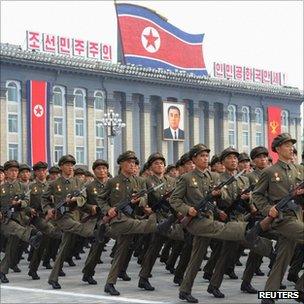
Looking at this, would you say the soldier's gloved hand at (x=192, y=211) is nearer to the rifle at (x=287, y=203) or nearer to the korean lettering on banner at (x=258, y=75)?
the rifle at (x=287, y=203)

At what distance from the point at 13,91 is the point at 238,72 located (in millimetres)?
20218

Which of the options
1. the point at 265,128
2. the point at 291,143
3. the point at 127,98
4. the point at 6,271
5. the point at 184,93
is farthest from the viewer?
the point at 265,128

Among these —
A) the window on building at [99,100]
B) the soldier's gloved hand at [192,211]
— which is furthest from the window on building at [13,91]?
the soldier's gloved hand at [192,211]

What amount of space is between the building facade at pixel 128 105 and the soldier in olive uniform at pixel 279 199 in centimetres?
3697

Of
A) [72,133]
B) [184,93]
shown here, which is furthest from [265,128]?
[72,133]

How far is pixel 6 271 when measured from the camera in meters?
12.1

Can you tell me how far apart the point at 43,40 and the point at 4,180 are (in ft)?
104

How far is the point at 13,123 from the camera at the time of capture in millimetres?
45219

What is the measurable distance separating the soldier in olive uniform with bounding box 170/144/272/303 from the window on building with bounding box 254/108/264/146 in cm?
5326

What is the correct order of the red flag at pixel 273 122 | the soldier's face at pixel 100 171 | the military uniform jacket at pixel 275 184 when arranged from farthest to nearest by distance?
the red flag at pixel 273 122, the soldier's face at pixel 100 171, the military uniform jacket at pixel 275 184

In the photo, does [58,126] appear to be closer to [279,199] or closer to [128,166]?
[128,166]

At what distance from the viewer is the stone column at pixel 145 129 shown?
53.1 metres

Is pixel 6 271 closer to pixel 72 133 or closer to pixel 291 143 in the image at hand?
pixel 291 143

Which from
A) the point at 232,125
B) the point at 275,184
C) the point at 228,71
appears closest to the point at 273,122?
the point at 232,125
